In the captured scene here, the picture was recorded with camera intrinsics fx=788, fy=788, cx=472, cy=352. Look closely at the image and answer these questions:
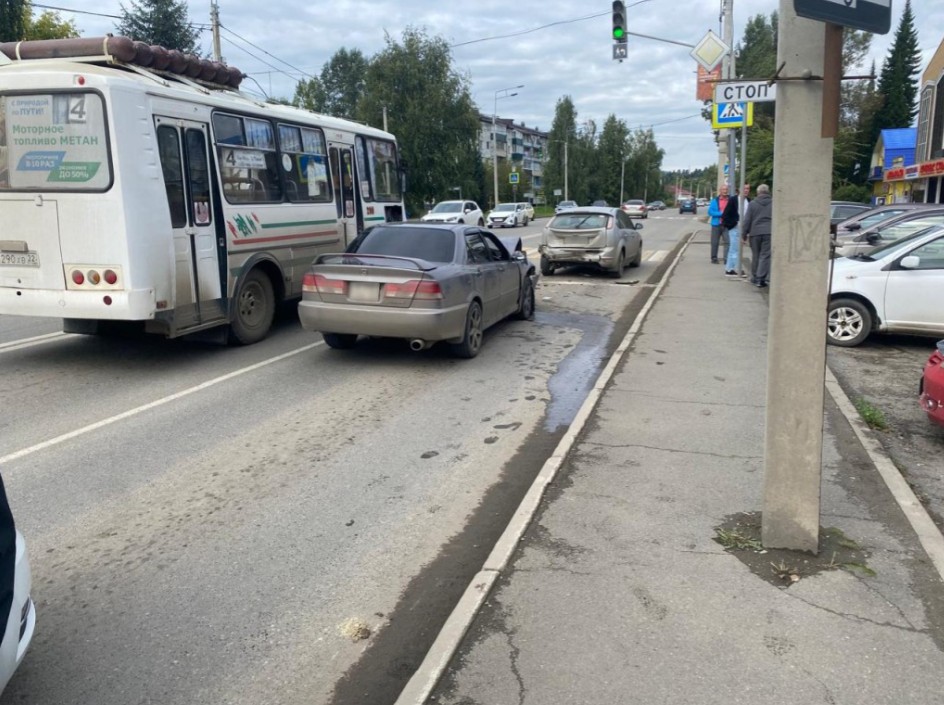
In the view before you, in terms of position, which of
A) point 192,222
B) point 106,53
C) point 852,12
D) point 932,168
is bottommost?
point 192,222

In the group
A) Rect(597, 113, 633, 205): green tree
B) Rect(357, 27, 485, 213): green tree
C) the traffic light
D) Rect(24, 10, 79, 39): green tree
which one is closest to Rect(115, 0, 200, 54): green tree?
Rect(24, 10, 79, 39): green tree

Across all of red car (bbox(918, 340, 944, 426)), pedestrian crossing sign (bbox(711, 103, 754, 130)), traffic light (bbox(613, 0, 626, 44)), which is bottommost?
red car (bbox(918, 340, 944, 426))

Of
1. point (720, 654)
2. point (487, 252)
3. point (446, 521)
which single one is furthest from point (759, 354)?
point (720, 654)

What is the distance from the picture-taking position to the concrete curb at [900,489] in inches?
164

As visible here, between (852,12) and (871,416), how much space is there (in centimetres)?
408

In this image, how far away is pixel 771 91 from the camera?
17.9ft

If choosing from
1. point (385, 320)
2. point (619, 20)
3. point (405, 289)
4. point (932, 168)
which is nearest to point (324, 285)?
A: point (385, 320)

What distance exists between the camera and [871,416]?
6621 millimetres

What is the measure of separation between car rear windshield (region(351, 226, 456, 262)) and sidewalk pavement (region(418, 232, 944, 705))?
3779mm

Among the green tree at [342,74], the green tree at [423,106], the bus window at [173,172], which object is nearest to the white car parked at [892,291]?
A: the bus window at [173,172]

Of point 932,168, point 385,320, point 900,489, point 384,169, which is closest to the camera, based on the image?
point 900,489

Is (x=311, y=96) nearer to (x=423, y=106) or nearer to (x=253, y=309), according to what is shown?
(x=423, y=106)

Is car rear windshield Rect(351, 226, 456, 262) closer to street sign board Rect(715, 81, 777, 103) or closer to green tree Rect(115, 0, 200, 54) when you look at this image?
street sign board Rect(715, 81, 777, 103)

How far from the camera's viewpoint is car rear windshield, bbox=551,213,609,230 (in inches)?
682
